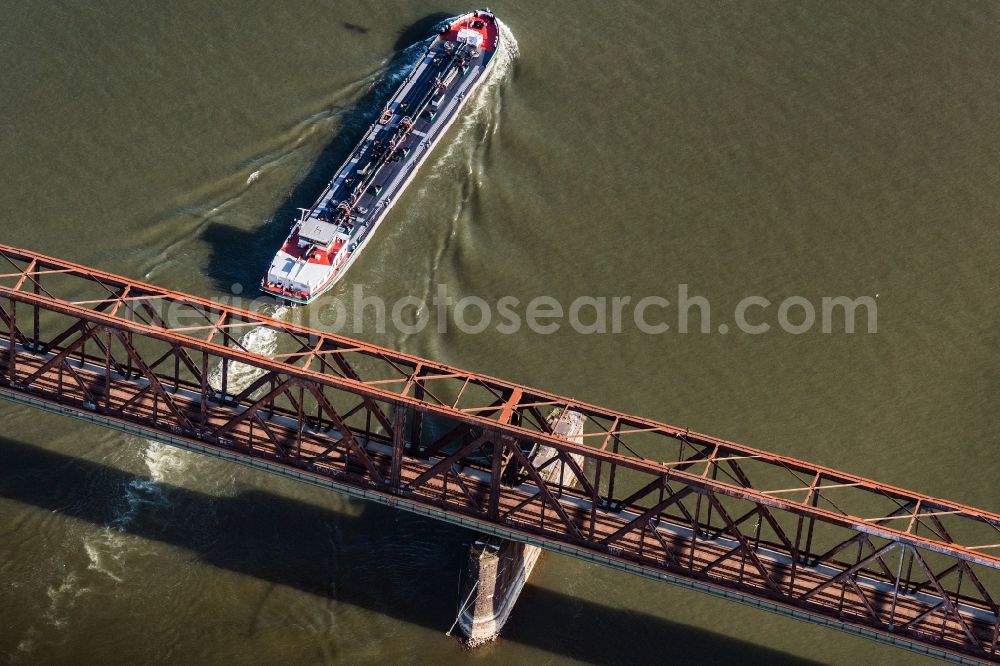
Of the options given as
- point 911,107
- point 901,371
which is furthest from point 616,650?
point 911,107

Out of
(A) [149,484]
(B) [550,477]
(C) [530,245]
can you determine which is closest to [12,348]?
(A) [149,484]

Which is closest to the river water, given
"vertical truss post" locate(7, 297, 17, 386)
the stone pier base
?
the stone pier base

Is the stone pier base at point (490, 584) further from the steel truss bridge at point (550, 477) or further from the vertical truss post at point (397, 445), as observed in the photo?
the vertical truss post at point (397, 445)

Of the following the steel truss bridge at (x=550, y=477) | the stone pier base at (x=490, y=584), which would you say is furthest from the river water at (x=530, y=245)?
the steel truss bridge at (x=550, y=477)

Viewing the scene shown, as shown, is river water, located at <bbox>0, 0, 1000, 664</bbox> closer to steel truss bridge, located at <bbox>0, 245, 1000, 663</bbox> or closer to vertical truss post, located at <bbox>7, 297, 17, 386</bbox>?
steel truss bridge, located at <bbox>0, 245, 1000, 663</bbox>

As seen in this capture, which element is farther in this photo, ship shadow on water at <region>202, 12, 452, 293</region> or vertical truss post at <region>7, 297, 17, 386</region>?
ship shadow on water at <region>202, 12, 452, 293</region>

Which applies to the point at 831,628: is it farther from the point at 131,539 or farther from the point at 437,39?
the point at 437,39
